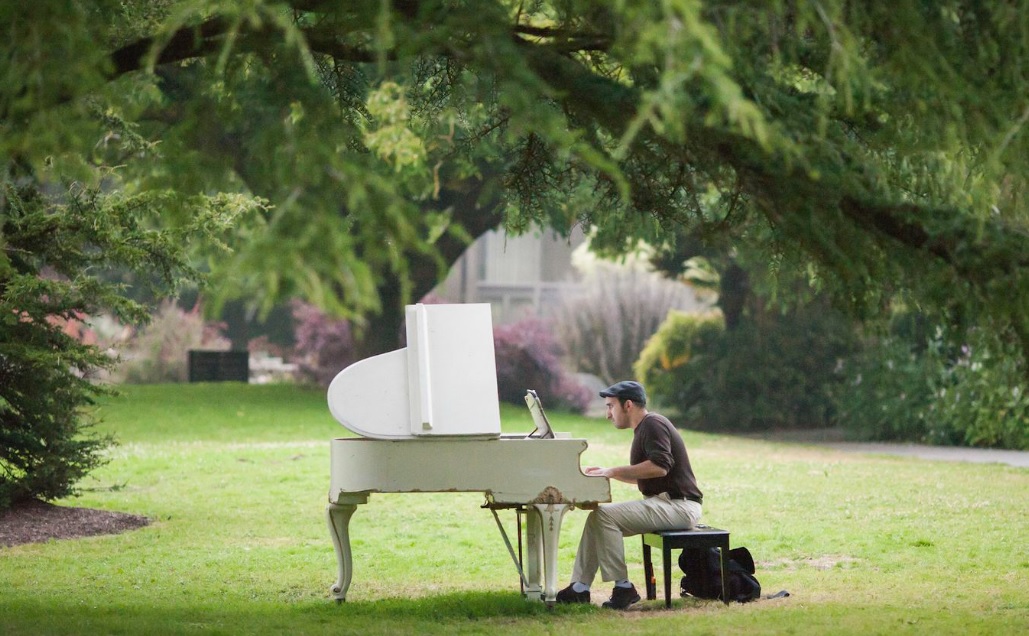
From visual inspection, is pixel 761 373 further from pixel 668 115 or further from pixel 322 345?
pixel 668 115

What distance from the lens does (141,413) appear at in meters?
26.0

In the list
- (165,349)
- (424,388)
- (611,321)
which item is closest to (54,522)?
(424,388)

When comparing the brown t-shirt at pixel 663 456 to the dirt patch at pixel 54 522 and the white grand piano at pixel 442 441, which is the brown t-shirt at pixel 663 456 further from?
the dirt patch at pixel 54 522

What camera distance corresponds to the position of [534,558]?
9.04 m

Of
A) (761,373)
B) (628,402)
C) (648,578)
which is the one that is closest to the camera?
(628,402)

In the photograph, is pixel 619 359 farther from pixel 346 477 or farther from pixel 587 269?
pixel 346 477

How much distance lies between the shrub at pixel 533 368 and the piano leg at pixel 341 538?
22.5 metres

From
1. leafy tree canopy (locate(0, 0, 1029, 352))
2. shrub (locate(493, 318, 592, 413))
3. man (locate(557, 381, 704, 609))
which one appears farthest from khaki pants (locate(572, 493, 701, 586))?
shrub (locate(493, 318, 592, 413))

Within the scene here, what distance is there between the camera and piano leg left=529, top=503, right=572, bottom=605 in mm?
8430

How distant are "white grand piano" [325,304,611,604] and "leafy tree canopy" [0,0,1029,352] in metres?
1.46

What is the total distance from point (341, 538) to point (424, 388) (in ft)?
4.28

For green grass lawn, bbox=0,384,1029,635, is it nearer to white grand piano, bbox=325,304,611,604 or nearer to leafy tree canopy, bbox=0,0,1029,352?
white grand piano, bbox=325,304,611,604

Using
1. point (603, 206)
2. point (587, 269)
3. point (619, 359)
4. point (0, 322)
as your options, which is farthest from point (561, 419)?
point (603, 206)

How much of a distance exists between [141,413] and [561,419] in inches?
349
